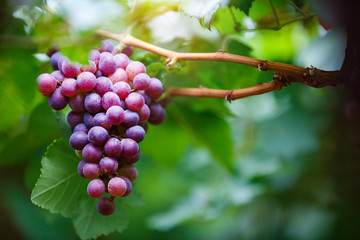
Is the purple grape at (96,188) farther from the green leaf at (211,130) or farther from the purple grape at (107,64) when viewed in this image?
the green leaf at (211,130)

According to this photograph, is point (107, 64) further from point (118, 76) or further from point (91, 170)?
point (91, 170)

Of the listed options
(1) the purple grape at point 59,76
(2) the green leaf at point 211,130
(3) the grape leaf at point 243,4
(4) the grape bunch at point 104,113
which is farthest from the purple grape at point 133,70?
(2) the green leaf at point 211,130

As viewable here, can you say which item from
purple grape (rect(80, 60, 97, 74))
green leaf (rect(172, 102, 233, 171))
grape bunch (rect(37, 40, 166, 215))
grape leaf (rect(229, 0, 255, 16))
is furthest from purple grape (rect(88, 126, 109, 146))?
green leaf (rect(172, 102, 233, 171))

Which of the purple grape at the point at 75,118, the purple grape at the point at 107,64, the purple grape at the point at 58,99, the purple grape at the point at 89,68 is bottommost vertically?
the purple grape at the point at 75,118

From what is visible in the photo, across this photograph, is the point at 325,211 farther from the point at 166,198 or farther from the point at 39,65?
the point at 39,65

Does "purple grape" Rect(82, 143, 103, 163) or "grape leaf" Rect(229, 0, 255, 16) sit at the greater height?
"grape leaf" Rect(229, 0, 255, 16)

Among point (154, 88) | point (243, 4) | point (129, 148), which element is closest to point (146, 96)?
point (154, 88)

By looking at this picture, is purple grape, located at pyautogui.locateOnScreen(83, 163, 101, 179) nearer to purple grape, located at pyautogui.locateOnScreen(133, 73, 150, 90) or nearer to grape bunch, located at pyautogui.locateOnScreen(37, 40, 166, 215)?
grape bunch, located at pyautogui.locateOnScreen(37, 40, 166, 215)
